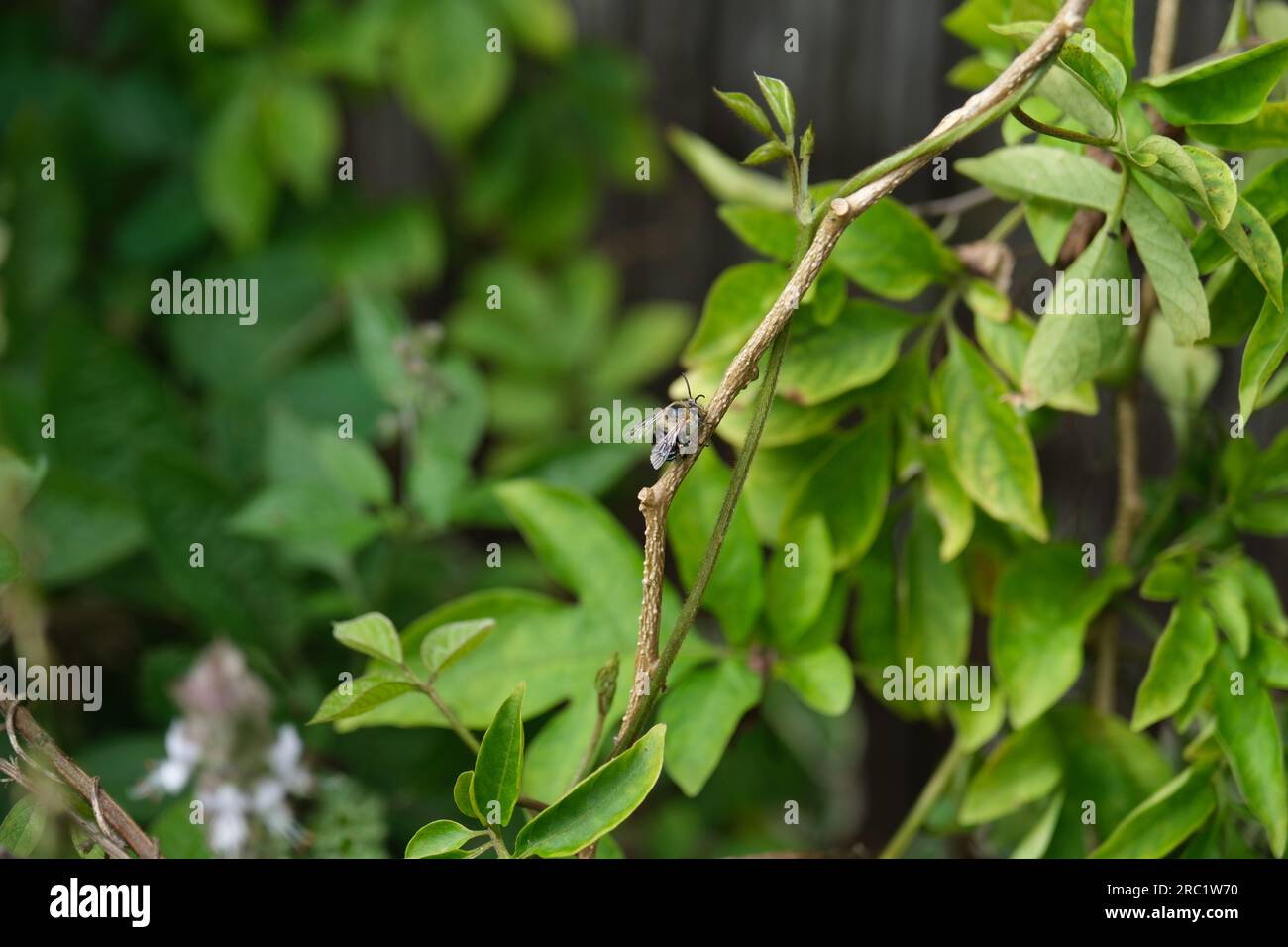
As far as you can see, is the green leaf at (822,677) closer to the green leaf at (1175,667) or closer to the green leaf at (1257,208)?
the green leaf at (1175,667)

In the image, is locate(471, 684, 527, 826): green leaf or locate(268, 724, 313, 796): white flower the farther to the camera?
locate(268, 724, 313, 796): white flower

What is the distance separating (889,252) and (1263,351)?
26 centimetres

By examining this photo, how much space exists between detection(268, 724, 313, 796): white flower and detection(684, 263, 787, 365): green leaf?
18.4 inches

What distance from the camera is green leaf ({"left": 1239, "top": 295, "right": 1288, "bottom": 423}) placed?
26.6 inches

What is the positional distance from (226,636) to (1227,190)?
987mm

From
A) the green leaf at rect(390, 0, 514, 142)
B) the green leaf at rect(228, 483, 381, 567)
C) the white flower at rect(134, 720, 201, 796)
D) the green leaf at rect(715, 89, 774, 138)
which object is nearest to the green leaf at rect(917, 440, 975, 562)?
the green leaf at rect(715, 89, 774, 138)

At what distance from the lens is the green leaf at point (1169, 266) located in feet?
2.26

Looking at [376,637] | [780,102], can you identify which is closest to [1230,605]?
[780,102]

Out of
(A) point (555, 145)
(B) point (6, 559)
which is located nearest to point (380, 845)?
(B) point (6, 559)

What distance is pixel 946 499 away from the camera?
0.87m

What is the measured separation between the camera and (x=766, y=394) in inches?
25.2

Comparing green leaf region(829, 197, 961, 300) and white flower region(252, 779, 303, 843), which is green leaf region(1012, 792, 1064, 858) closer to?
green leaf region(829, 197, 961, 300)
